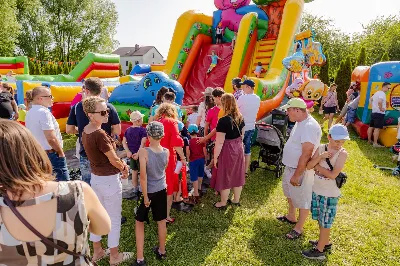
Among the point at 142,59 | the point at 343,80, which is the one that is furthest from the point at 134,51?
the point at 343,80

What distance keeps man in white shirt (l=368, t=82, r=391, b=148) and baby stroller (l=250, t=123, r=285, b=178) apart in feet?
13.4

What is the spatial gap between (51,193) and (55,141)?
2.63 meters

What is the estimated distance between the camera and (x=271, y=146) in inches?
237

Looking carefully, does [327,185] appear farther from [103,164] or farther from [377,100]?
[377,100]

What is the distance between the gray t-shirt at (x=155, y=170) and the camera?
307 centimetres

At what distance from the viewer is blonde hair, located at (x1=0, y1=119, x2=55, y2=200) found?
1283 mm

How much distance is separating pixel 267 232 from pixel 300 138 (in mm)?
1329

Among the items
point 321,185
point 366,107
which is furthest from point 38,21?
point 321,185

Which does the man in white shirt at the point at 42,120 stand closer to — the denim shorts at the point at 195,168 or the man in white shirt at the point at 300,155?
the denim shorts at the point at 195,168

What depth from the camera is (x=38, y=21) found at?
30859mm

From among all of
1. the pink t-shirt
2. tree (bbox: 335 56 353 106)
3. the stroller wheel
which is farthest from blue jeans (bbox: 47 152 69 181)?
tree (bbox: 335 56 353 106)

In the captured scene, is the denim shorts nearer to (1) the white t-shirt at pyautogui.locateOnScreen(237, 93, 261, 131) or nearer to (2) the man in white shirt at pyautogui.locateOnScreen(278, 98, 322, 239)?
(1) the white t-shirt at pyautogui.locateOnScreen(237, 93, 261, 131)

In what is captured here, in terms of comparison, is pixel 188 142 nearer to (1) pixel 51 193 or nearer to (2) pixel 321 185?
(2) pixel 321 185

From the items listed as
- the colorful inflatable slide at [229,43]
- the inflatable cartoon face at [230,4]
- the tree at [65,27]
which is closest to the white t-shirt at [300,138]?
the colorful inflatable slide at [229,43]
